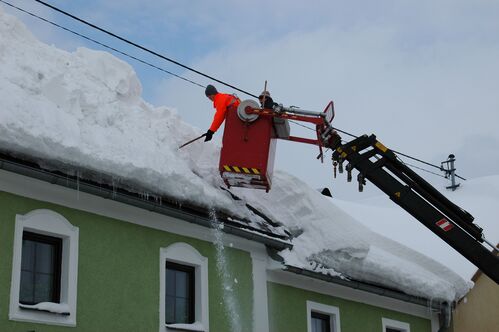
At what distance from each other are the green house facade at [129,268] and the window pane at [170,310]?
1cm

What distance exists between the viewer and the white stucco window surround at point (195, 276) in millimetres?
10445

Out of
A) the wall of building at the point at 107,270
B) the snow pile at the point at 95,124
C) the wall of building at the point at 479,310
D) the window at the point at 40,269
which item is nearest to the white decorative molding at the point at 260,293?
Answer: the snow pile at the point at 95,124

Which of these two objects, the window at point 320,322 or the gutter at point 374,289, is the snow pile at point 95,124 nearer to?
the gutter at point 374,289

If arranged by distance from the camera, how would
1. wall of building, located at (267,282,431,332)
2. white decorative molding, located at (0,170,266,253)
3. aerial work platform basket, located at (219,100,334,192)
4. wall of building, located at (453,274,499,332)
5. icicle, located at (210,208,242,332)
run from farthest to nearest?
wall of building, located at (453,274,499,332), wall of building, located at (267,282,431,332), aerial work platform basket, located at (219,100,334,192), icicle, located at (210,208,242,332), white decorative molding, located at (0,170,266,253)

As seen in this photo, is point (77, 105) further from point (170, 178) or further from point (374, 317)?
point (374, 317)

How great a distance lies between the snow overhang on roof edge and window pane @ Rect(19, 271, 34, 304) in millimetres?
988

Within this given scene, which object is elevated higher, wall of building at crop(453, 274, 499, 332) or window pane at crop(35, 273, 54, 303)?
wall of building at crop(453, 274, 499, 332)

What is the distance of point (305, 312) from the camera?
12.9 meters

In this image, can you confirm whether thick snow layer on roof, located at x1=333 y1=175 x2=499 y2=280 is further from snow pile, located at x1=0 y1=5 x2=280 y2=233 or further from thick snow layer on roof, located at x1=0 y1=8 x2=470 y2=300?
snow pile, located at x1=0 y1=5 x2=280 y2=233

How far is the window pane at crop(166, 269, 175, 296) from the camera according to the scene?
10773mm

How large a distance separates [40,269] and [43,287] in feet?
0.63

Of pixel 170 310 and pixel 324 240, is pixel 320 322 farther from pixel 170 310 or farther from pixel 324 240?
pixel 170 310

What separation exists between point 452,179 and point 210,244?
16891 millimetres

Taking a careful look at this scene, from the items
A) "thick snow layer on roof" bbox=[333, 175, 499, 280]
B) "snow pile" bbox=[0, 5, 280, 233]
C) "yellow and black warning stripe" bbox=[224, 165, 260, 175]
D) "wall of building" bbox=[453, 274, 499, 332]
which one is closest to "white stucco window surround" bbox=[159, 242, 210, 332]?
"snow pile" bbox=[0, 5, 280, 233]
